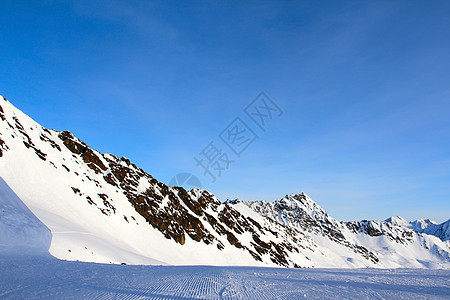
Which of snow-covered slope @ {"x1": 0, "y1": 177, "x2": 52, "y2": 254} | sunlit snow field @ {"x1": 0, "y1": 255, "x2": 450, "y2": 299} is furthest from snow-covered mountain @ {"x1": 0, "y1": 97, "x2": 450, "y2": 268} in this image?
sunlit snow field @ {"x1": 0, "y1": 255, "x2": 450, "y2": 299}

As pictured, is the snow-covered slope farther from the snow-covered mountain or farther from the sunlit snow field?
the sunlit snow field

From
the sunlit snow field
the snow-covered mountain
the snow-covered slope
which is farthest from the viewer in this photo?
the snow-covered mountain

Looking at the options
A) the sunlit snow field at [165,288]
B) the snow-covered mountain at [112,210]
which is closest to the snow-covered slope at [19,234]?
the snow-covered mountain at [112,210]

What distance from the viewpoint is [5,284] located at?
9297mm

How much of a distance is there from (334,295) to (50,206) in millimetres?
53669

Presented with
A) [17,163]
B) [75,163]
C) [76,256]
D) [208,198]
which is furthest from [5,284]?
[208,198]

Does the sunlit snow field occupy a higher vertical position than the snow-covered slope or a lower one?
higher

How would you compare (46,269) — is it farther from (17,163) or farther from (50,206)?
(17,163)

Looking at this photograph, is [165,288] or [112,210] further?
[112,210]

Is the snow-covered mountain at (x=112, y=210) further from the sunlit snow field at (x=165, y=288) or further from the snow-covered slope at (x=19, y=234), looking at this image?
the sunlit snow field at (x=165, y=288)

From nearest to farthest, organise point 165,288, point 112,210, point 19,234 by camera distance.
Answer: point 165,288 → point 19,234 → point 112,210

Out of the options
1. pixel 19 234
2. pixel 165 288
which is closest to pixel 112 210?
pixel 19 234

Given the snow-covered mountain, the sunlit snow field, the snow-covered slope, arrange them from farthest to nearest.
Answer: the snow-covered mountain
the snow-covered slope
the sunlit snow field

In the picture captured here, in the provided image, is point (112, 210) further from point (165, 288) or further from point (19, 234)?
point (165, 288)
